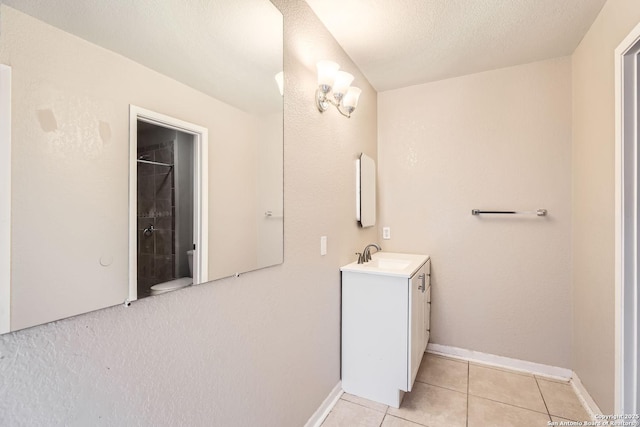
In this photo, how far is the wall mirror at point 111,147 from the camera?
1.93ft

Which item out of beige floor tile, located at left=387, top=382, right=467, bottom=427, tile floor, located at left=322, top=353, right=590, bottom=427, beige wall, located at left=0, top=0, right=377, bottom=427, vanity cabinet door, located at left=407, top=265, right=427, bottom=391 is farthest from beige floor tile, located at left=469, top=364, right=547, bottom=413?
beige wall, located at left=0, top=0, right=377, bottom=427

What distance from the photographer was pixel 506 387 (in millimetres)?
2010

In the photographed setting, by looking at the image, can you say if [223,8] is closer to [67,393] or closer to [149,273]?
[149,273]

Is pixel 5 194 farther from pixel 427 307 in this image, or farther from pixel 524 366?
pixel 524 366

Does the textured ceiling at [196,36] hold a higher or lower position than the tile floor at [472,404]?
higher

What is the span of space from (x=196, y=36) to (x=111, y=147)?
1.68 ft

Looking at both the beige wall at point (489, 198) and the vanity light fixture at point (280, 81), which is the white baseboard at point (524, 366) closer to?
the beige wall at point (489, 198)

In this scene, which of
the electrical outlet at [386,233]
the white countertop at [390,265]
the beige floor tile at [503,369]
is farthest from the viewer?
the electrical outlet at [386,233]

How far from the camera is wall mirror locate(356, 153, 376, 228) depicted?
2.24m

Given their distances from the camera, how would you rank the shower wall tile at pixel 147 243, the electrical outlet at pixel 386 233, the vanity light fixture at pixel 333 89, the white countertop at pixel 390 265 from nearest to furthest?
the shower wall tile at pixel 147 243
the vanity light fixture at pixel 333 89
the white countertop at pixel 390 265
the electrical outlet at pixel 386 233

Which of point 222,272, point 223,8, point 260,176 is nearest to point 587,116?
point 260,176

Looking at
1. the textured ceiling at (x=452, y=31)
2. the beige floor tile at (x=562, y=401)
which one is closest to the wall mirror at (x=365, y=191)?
the textured ceiling at (x=452, y=31)

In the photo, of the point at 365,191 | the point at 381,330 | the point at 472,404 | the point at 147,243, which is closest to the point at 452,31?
the point at 365,191

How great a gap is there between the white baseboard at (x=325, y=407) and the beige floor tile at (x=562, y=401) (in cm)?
130
